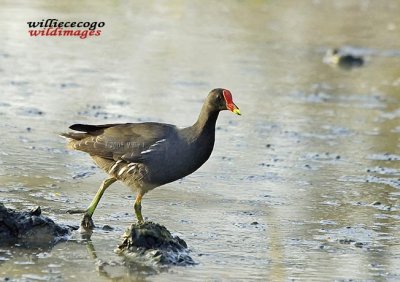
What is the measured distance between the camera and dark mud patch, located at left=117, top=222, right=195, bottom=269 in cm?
803

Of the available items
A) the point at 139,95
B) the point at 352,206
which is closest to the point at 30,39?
the point at 139,95

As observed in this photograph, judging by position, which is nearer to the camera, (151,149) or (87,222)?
(87,222)

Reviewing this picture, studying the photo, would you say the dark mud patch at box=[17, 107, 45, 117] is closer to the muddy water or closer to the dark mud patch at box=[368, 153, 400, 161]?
the muddy water

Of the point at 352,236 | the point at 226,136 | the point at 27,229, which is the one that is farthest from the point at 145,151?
the point at 226,136

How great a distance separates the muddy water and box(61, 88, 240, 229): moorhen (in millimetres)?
411

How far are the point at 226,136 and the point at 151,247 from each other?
5394mm

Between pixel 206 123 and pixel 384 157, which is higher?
pixel 384 157

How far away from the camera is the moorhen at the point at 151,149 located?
354 inches

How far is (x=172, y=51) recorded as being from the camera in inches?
770

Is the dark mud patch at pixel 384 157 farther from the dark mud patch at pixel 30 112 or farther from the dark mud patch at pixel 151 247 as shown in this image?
the dark mud patch at pixel 151 247

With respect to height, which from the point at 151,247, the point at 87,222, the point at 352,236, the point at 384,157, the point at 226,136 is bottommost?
the point at 151,247

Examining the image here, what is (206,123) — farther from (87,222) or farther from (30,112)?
(30,112)

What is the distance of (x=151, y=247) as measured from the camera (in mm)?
8148

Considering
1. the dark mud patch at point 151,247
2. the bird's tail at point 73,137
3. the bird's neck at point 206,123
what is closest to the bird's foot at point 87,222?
the dark mud patch at point 151,247
